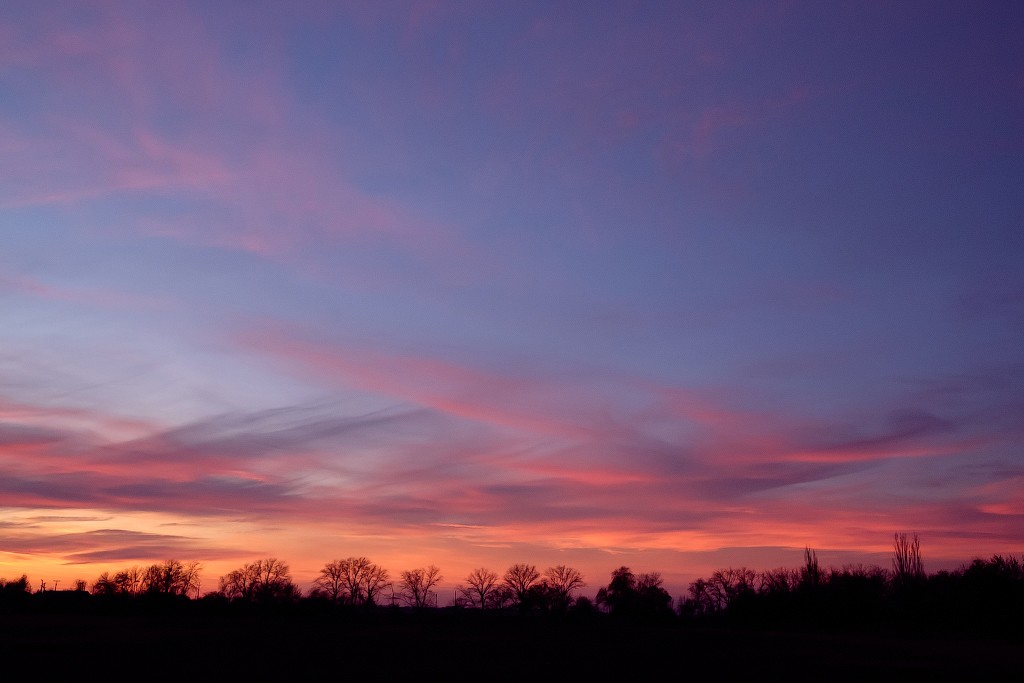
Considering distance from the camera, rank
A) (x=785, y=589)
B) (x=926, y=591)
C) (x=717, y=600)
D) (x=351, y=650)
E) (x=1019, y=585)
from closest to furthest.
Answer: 1. (x=351, y=650)
2. (x=1019, y=585)
3. (x=926, y=591)
4. (x=785, y=589)
5. (x=717, y=600)

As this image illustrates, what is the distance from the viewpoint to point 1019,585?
7300cm

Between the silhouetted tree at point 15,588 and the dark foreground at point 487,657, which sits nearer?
the dark foreground at point 487,657

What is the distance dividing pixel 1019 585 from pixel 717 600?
75471 millimetres

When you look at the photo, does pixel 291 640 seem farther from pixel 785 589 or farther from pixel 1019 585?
pixel 785 589

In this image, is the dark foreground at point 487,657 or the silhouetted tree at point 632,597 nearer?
the dark foreground at point 487,657

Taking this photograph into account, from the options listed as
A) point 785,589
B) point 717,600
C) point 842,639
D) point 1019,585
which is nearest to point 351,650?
point 842,639

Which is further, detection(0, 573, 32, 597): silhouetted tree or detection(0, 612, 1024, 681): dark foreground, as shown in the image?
detection(0, 573, 32, 597): silhouetted tree

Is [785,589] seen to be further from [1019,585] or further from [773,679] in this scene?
[773,679]

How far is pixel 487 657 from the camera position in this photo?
1770 inches

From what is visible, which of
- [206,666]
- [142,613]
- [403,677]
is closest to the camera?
[403,677]

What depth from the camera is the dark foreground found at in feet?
119

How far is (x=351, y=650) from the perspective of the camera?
48469mm

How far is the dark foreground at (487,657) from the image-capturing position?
119ft

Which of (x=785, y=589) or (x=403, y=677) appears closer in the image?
(x=403, y=677)
